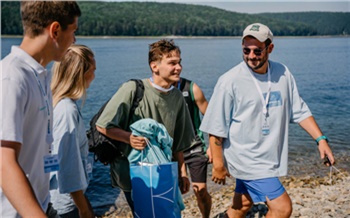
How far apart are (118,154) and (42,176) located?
6.74 feet

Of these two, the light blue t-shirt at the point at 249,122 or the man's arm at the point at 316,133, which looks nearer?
the light blue t-shirt at the point at 249,122

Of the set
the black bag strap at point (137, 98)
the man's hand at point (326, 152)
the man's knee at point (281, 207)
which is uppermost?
the black bag strap at point (137, 98)

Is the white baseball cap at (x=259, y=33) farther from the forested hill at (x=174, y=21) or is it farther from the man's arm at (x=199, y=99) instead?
the forested hill at (x=174, y=21)

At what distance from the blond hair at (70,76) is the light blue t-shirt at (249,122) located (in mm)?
1586

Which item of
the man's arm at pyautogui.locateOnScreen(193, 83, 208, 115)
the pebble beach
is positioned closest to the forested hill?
the pebble beach

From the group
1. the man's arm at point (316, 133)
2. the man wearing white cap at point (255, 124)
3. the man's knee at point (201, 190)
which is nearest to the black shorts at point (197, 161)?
the man's knee at point (201, 190)

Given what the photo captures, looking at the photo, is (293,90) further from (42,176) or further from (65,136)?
(42,176)

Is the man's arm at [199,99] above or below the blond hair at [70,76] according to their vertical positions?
below

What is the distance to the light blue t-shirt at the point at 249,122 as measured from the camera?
15.5 feet

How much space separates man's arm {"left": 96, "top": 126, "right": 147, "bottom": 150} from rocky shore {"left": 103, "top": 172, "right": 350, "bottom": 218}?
3390 millimetres

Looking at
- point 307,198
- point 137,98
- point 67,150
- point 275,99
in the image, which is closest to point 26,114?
point 67,150

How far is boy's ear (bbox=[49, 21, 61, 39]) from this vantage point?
7.50 feet

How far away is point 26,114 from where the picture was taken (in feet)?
7.11

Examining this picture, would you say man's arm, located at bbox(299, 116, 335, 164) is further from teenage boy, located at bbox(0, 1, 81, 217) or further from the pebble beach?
teenage boy, located at bbox(0, 1, 81, 217)
